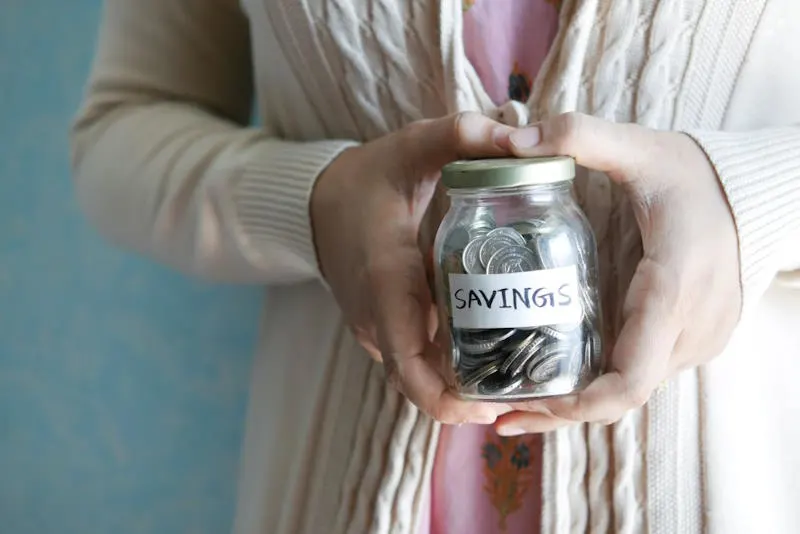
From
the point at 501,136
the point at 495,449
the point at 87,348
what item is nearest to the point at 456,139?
the point at 501,136

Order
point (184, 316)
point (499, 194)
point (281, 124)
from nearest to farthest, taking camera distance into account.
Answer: point (499, 194), point (281, 124), point (184, 316)

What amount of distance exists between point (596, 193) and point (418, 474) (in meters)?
0.22

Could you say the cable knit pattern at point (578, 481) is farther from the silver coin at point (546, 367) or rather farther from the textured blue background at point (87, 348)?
the textured blue background at point (87, 348)

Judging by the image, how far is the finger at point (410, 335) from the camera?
0.47 metres

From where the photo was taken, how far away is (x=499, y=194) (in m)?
0.43

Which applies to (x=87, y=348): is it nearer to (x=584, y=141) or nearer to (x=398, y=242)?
(x=398, y=242)

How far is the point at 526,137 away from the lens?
1.46 ft

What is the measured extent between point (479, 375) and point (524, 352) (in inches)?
1.1

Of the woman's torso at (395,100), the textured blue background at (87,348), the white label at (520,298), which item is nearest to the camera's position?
the white label at (520,298)

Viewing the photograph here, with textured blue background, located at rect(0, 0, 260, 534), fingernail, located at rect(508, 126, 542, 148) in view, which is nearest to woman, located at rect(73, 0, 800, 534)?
fingernail, located at rect(508, 126, 542, 148)

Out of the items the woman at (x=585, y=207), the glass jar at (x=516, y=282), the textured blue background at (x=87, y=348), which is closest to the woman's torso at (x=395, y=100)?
the woman at (x=585, y=207)

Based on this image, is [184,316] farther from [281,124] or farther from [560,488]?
[560,488]

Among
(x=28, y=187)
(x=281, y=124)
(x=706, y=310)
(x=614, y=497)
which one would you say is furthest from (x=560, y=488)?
(x=28, y=187)

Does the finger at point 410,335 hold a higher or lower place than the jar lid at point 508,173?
lower
